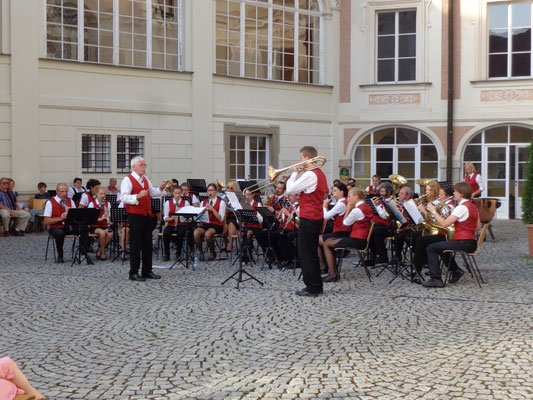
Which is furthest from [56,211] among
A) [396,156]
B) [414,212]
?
[396,156]

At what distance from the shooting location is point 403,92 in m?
22.0

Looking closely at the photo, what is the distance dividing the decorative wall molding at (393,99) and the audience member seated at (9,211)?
10.7 m

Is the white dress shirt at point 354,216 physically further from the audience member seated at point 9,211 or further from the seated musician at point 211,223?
the audience member seated at point 9,211

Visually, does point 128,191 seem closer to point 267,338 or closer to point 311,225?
point 311,225

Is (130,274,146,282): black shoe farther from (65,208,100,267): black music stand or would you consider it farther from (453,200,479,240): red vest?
(453,200,479,240): red vest

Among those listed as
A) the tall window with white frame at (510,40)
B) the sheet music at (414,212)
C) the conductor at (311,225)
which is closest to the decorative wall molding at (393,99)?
the tall window with white frame at (510,40)

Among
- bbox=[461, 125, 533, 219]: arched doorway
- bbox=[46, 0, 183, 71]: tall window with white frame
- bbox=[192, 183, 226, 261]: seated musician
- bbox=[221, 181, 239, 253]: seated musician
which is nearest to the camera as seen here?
bbox=[192, 183, 226, 261]: seated musician

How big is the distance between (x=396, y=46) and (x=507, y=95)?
3.59 metres

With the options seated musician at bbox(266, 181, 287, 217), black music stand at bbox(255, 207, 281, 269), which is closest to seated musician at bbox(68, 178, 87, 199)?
seated musician at bbox(266, 181, 287, 217)

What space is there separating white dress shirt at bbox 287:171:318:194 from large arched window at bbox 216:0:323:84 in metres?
12.6

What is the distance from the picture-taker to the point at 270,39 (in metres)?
21.8

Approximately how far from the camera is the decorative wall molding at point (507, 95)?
2103 cm

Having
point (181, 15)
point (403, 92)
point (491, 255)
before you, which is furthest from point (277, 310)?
point (403, 92)

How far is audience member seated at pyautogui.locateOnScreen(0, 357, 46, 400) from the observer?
4.06m
